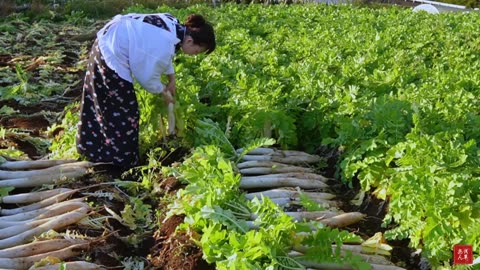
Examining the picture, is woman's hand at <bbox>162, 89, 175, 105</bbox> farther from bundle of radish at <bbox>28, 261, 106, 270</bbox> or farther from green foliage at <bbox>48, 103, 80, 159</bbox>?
bundle of radish at <bbox>28, 261, 106, 270</bbox>

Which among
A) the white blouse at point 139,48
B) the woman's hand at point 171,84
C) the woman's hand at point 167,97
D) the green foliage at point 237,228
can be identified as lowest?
the green foliage at point 237,228

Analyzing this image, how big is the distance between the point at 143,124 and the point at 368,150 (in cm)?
204

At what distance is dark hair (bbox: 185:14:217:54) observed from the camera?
4.55 m

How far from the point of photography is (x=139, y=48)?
14.9 ft

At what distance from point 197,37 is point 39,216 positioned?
171 cm

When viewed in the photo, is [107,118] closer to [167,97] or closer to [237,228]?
[167,97]

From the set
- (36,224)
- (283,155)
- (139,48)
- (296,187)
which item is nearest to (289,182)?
(296,187)

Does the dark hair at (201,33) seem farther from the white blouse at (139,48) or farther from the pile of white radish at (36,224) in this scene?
the pile of white radish at (36,224)

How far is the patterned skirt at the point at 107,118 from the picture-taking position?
15.6 ft

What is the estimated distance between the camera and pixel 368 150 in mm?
4395

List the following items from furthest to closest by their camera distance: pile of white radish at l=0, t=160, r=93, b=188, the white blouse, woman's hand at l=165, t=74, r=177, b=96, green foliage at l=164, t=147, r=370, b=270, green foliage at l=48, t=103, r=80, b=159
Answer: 1. green foliage at l=48, t=103, r=80, b=159
2. woman's hand at l=165, t=74, r=177, b=96
3. pile of white radish at l=0, t=160, r=93, b=188
4. the white blouse
5. green foliage at l=164, t=147, r=370, b=270

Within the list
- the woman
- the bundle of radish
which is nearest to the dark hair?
the woman

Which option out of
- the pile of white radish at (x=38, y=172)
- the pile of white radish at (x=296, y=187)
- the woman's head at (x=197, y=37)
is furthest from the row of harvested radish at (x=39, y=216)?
the woman's head at (x=197, y=37)

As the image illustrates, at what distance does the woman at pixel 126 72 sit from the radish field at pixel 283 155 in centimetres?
21
